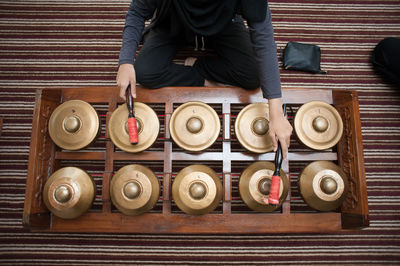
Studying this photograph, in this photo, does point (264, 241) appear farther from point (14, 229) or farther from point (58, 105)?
point (14, 229)

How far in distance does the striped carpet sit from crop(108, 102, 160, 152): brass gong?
1.55 ft

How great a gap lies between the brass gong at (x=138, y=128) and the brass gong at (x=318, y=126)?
555mm

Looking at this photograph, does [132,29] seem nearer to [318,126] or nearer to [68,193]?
[68,193]

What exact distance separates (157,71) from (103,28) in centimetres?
60

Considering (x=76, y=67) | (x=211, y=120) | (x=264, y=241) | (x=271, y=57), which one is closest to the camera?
(x=271, y=57)

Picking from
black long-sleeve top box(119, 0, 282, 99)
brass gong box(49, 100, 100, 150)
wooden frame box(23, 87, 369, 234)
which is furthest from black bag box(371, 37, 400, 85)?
brass gong box(49, 100, 100, 150)

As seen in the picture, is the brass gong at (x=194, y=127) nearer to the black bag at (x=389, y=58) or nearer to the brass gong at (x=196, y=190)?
the brass gong at (x=196, y=190)

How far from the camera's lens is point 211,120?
0.90 m

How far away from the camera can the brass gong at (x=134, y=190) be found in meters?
0.84

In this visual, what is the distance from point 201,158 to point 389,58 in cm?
112

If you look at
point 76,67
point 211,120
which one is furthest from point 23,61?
point 211,120

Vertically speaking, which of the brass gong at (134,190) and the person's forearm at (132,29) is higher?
the person's forearm at (132,29)

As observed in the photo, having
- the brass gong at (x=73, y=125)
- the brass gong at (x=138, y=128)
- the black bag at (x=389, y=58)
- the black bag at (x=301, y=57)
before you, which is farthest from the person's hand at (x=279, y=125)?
the black bag at (x=389, y=58)

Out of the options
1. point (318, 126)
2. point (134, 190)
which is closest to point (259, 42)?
point (318, 126)
